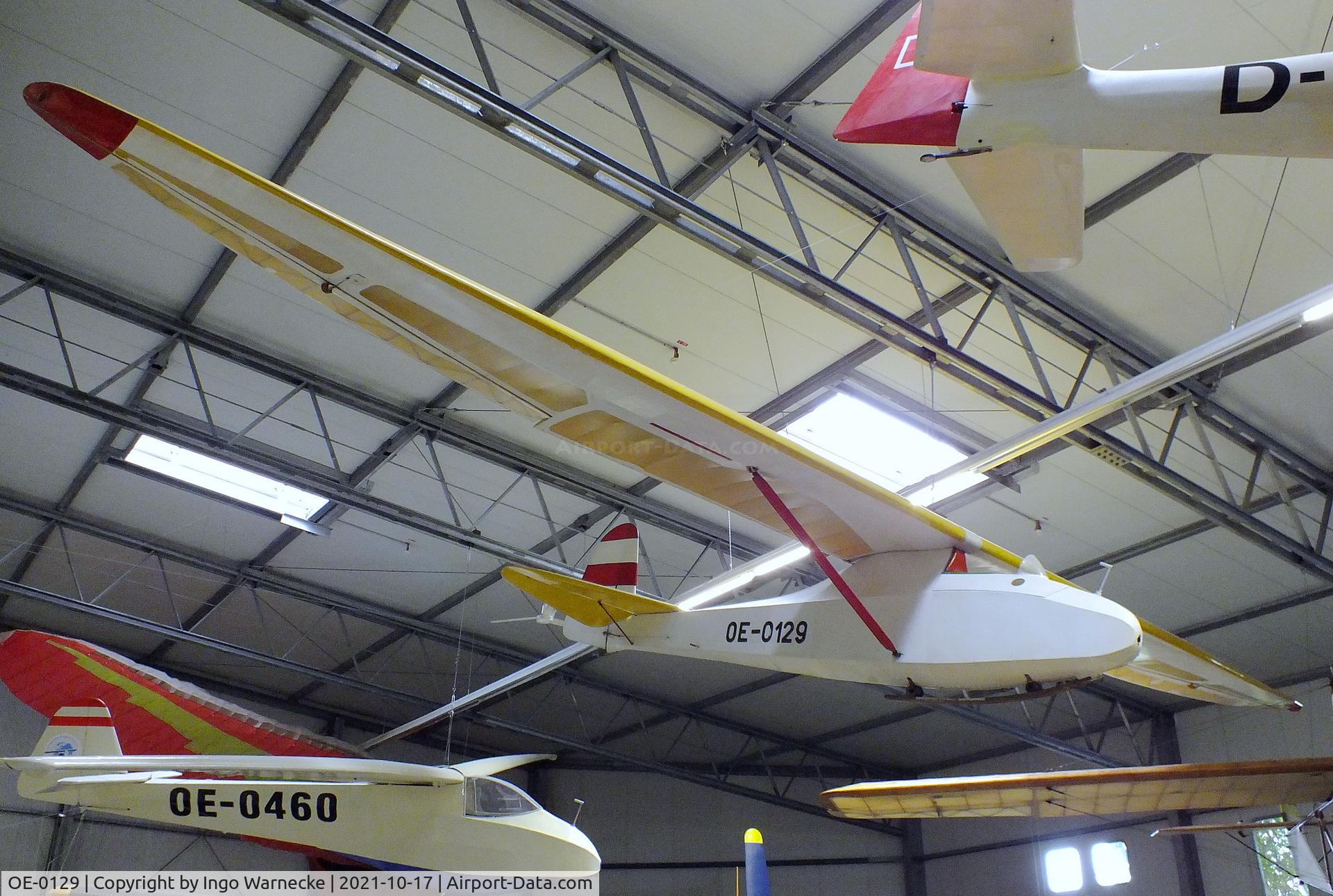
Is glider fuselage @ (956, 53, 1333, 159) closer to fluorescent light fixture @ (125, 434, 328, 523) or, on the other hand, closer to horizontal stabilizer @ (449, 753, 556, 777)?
horizontal stabilizer @ (449, 753, 556, 777)

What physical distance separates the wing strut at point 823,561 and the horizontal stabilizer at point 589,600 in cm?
133

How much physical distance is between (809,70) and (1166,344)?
403 centimetres

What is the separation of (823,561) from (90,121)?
3868 millimetres

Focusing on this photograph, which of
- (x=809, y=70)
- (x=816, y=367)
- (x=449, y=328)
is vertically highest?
(x=809, y=70)

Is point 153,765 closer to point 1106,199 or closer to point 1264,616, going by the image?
point 1106,199

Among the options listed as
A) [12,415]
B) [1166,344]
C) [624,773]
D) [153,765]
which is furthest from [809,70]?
[624,773]

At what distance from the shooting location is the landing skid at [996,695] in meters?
4.68

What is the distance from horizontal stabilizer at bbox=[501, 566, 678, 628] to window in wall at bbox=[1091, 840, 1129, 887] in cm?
1405

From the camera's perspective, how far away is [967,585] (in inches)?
→ 193

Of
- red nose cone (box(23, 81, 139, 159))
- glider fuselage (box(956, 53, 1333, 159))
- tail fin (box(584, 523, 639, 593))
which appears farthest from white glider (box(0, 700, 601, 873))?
glider fuselage (box(956, 53, 1333, 159))

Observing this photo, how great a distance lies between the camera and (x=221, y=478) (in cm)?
1123

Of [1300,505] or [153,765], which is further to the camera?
[1300,505]

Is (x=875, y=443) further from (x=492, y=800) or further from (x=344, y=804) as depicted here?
(x=344, y=804)

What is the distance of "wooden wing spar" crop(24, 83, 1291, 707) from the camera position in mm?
3773
